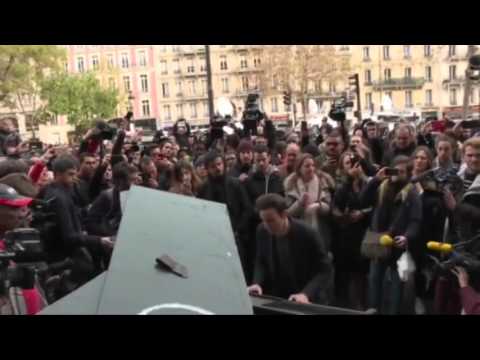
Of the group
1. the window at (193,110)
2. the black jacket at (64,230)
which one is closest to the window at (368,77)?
the window at (193,110)

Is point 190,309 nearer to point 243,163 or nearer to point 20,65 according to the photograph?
point 243,163

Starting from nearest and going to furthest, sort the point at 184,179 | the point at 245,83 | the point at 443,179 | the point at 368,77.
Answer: the point at 443,179
the point at 184,179
the point at 245,83
the point at 368,77

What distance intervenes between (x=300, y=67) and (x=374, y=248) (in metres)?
52.0

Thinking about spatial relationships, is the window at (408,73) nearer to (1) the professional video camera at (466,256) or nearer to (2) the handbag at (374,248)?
(2) the handbag at (374,248)

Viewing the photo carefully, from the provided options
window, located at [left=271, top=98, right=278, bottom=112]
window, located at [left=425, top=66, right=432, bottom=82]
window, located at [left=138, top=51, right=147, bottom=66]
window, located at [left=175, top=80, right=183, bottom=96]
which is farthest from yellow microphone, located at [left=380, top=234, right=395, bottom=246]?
window, located at [left=138, top=51, right=147, bottom=66]

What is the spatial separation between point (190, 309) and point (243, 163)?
5.84m

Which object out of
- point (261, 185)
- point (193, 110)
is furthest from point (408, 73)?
point (261, 185)

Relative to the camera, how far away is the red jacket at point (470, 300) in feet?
12.9

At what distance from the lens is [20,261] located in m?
2.64

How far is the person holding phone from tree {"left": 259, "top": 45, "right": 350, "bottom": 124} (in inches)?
1932

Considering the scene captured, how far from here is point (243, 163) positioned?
7.57m

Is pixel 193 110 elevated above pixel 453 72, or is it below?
below

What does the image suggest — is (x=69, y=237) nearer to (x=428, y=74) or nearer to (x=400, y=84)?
(x=400, y=84)

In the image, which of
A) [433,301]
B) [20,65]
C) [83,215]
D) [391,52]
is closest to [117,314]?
[433,301]
